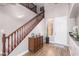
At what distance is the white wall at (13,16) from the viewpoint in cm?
190

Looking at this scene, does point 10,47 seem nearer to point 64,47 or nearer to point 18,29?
point 18,29

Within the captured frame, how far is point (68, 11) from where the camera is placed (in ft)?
6.50

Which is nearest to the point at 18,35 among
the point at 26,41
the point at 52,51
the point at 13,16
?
the point at 26,41

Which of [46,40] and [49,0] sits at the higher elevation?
[49,0]

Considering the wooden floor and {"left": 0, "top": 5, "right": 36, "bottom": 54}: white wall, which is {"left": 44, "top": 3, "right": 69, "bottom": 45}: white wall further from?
the wooden floor

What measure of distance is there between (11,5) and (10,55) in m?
0.83

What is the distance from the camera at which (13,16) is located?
1977 millimetres

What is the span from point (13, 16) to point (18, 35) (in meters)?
0.35

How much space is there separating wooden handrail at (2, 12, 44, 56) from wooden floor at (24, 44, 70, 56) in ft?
0.98

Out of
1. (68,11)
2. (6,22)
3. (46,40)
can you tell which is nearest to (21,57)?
(46,40)

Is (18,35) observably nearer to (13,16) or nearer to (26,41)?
(26,41)

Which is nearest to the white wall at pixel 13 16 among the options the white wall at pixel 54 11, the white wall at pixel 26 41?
the white wall at pixel 26 41

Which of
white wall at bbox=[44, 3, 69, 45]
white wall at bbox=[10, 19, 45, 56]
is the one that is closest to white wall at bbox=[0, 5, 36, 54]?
white wall at bbox=[10, 19, 45, 56]

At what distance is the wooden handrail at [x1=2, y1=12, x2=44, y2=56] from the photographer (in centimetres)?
193
